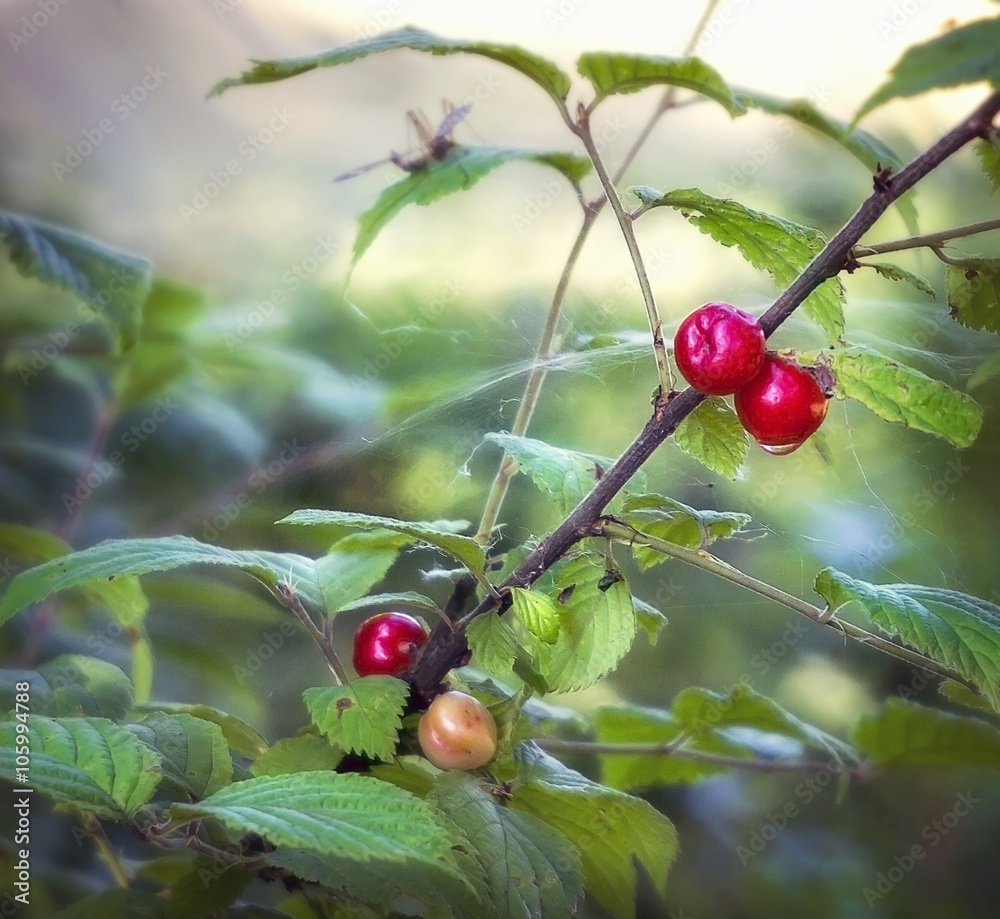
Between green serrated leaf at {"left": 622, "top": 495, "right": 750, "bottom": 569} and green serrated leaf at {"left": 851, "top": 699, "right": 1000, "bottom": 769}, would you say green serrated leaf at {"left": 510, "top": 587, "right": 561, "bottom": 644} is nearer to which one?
green serrated leaf at {"left": 622, "top": 495, "right": 750, "bottom": 569}

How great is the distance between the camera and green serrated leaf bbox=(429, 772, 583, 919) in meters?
0.33

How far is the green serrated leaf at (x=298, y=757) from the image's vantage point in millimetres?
377

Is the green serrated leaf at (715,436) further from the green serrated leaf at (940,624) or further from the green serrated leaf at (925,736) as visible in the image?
the green serrated leaf at (925,736)

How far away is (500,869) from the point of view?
0.33 metres

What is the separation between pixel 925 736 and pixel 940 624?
0.23 m

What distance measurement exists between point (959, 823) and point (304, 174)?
33.1 inches

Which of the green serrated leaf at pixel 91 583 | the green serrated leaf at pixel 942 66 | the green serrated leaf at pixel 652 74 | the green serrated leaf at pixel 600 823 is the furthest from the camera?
the green serrated leaf at pixel 91 583

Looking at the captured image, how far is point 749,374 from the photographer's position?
30 cm

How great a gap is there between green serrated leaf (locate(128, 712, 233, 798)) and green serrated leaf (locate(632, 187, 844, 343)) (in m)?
0.30

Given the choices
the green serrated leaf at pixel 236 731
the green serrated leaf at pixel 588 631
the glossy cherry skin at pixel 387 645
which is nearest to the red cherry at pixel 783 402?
the green serrated leaf at pixel 588 631

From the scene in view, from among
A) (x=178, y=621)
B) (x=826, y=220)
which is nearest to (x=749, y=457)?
(x=826, y=220)

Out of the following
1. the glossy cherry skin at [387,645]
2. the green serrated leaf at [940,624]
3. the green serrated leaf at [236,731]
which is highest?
the green serrated leaf at [940,624]

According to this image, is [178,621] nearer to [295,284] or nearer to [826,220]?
[295,284]

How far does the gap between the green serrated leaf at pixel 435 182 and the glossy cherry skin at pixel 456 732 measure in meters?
0.21
